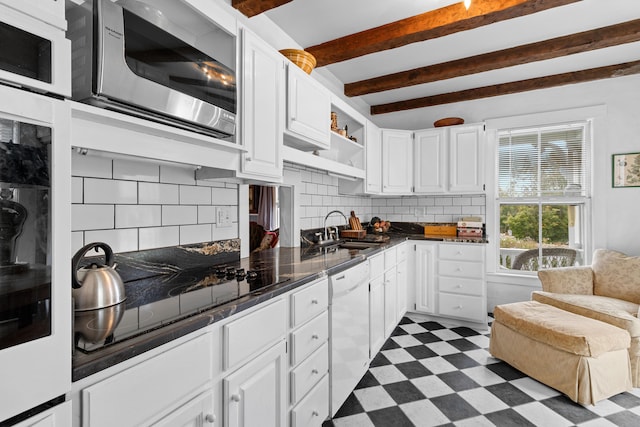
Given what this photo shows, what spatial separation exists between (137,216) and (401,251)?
8.59 ft

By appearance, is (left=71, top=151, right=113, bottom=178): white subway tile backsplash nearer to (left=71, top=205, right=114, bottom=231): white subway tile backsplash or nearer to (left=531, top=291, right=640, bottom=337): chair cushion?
(left=71, top=205, right=114, bottom=231): white subway tile backsplash

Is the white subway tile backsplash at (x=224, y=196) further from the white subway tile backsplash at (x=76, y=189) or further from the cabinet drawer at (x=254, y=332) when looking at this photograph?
the cabinet drawer at (x=254, y=332)

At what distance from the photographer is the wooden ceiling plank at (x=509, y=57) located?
2.49 meters

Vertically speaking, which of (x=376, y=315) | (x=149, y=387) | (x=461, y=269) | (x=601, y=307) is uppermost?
(x=149, y=387)

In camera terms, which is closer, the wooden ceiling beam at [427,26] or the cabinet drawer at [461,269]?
the wooden ceiling beam at [427,26]

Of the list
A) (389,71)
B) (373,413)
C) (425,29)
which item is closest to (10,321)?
(373,413)

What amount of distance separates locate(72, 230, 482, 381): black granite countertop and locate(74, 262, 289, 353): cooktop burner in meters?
0.02

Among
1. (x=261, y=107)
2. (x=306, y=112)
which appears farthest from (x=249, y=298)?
(x=306, y=112)

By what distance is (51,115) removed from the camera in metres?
0.65

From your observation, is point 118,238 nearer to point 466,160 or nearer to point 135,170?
point 135,170

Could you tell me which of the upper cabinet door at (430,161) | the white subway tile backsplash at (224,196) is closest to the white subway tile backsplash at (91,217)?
the white subway tile backsplash at (224,196)

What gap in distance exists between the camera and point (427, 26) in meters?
2.30

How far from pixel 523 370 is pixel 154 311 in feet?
8.70

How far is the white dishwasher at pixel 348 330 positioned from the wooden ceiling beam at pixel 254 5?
1.67 m
